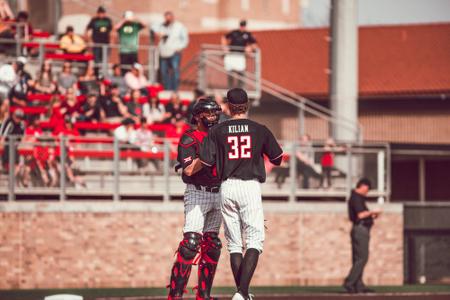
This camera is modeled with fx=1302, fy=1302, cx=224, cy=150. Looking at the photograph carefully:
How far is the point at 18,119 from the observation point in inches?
955

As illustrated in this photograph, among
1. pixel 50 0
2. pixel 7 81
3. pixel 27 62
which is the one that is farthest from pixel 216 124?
pixel 50 0

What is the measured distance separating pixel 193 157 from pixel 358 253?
8.10m

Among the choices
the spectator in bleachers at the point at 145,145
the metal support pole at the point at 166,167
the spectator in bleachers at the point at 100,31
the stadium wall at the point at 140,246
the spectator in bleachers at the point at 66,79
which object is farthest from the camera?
the spectator in bleachers at the point at 100,31

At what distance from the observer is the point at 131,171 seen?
79.9ft

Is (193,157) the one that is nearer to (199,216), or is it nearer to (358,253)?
(199,216)

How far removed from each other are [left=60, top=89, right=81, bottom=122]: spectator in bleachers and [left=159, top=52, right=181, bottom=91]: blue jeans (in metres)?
3.95

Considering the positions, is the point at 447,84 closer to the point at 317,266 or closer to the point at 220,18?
the point at 317,266

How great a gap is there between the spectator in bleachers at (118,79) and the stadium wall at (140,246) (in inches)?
177

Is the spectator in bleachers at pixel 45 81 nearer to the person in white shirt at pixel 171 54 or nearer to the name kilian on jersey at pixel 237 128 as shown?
the person in white shirt at pixel 171 54

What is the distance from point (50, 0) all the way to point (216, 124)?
2041 cm

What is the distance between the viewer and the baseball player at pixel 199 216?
46.6 ft

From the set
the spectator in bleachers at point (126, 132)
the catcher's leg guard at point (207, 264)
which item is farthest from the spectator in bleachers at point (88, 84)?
the catcher's leg guard at point (207, 264)

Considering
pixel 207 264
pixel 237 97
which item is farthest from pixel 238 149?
pixel 207 264

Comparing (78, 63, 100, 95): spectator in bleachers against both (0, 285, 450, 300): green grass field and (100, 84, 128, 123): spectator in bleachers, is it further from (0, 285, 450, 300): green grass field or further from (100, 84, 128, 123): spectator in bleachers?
(0, 285, 450, 300): green grass field
